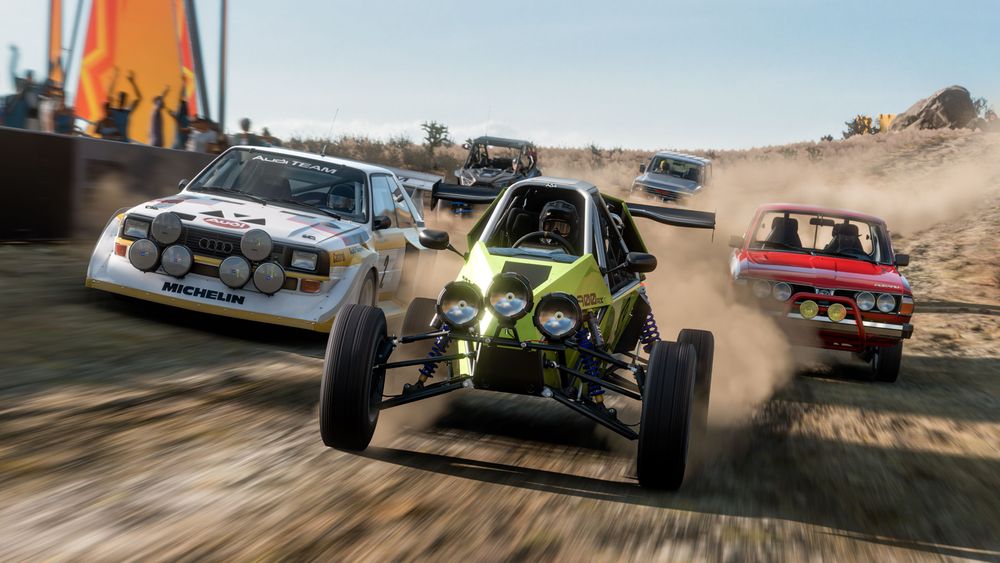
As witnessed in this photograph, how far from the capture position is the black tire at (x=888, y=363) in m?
10.2

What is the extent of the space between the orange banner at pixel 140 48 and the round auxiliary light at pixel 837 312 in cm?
1529

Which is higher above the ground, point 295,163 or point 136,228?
point 295,163

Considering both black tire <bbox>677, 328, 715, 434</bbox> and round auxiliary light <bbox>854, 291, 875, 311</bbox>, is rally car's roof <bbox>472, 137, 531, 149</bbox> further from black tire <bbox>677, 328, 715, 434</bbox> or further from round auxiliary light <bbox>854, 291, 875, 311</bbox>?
black tire <bbox>677, 328, 715, 434</bbox>

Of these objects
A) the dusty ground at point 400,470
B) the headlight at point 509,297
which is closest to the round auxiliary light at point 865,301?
the dusty ground at point 400,470

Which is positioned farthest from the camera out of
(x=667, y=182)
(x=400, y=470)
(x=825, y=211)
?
(x=667, y=182)

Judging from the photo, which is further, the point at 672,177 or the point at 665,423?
the point at 672,177

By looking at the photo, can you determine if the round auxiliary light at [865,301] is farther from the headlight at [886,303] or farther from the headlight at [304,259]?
the headlight at [304,259]

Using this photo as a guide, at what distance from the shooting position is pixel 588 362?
5918 mm

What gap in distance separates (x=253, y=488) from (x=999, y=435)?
5.87m

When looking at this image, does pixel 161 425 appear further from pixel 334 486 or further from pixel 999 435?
pixel 999 435

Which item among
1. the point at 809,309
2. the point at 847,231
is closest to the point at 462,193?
the point at 809,309

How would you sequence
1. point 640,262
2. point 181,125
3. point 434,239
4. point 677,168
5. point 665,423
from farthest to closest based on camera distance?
point 677,168, point 181,125, point 434,239, point 640,262, point 665,423

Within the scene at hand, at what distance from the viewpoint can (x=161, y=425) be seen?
18.4 ft

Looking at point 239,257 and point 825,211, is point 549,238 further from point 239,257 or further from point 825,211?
point 825,211
